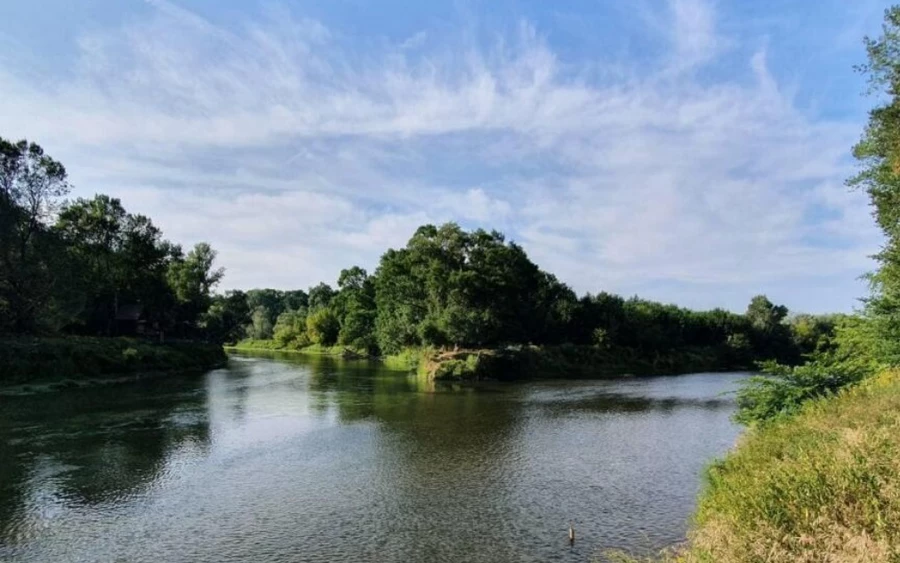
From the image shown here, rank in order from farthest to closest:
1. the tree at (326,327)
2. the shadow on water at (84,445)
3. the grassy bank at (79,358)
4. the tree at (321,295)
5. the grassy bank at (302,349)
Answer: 1. the tree at (321,295)
2. the tree at (326,327)
3. the grassy bank at (302,349)
4. the grassy bank at (79,358)
5. the shadow on water at (84,445)

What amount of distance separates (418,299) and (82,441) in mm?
54607

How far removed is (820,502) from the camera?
8.09 metres

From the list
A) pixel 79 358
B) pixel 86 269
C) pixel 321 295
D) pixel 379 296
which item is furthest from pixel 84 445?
pixel 321 295

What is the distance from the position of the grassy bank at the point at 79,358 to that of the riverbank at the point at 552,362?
2731 centimetres

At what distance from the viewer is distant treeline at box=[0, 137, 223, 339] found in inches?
2068

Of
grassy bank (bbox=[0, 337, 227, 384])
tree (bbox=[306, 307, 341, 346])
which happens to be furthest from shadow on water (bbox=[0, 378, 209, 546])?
tree (bbox=[306, 307, 341, 346])

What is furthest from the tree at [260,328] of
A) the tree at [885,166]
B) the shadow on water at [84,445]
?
the tree at [885,166]

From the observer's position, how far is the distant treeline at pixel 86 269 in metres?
52.5

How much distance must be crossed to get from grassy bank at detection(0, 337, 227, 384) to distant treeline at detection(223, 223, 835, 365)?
28.3m

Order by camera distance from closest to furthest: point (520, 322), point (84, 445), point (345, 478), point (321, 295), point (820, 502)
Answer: point (820, 502) < point (345, 478) < point (84, 445) < point (520, 322) < point (321, 295)

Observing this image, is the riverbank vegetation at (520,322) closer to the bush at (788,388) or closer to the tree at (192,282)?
the tree at (192,282)

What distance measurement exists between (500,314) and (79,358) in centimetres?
4401

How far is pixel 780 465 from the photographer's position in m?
10.2

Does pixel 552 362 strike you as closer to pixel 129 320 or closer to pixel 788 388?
pixel 788 388
